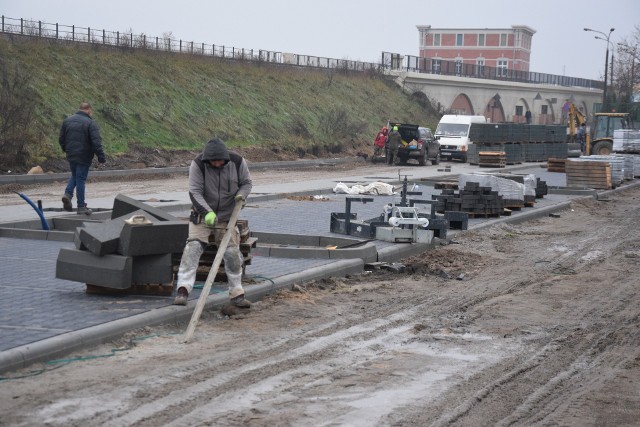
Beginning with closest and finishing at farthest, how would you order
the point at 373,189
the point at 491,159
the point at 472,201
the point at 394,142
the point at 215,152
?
1. the point at 215,152
2. the point at 472,201
3. the point at 373,189
4. the point at 394,142
5. the point at 491,159

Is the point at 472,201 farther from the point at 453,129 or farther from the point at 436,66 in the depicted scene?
the point at 436,66

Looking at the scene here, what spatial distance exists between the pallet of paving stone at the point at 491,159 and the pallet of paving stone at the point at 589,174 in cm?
1278

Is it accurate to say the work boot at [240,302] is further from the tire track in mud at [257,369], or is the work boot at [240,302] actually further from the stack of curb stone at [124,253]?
the tire track in mud at [257,369]

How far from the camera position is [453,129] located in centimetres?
4841

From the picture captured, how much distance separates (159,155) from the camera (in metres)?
37.3

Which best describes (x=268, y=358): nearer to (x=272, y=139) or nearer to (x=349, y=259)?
(x=349, y=259)

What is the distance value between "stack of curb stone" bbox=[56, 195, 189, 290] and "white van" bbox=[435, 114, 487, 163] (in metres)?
38.2

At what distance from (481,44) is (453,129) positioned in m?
90.5

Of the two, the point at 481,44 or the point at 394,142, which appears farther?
the point at 481,44

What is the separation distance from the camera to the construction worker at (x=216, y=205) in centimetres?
992

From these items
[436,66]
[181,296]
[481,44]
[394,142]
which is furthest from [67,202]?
[481,44]

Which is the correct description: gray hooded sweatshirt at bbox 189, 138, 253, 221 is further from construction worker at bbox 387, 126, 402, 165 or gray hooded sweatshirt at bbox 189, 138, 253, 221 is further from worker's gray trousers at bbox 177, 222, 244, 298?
construction worker at bbox 387, 126, 402, 165

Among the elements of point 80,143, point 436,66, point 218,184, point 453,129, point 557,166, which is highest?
point 436,66

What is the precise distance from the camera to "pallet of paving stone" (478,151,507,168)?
43588 millimetres
